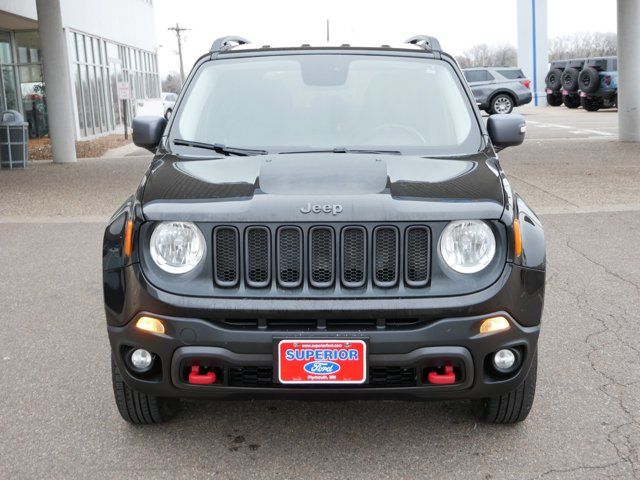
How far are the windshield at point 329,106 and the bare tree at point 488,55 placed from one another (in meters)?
95.0

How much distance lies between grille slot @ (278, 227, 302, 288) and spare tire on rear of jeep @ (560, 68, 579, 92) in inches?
1265

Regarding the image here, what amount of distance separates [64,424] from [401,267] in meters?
1.81

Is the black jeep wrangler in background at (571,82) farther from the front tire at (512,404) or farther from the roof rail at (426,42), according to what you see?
the front tire at (512,404)

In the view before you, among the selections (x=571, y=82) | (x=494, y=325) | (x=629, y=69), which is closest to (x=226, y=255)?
(x=494, y=325)

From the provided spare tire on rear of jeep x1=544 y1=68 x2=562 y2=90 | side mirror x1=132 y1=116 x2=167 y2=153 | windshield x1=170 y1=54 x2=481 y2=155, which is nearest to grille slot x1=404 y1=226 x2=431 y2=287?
windshield x1=170 y1=54 x2=481 y2=155

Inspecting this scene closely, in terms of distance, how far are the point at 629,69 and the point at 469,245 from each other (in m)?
16.3

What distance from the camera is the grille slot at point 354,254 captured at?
3010mm

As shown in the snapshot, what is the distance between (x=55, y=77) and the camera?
16.4 m

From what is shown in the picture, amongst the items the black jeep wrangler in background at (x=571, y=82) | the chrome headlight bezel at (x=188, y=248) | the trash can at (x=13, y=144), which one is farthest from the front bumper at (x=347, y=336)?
the black jeep wrangler in background at (x=571, y=82)

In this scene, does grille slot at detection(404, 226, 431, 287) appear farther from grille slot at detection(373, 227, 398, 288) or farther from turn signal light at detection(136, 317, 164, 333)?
turn signal light at detection(136, 317, 164, 333)

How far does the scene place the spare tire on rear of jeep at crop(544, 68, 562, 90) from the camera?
3475 centimetres

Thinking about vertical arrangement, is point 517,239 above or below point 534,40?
below

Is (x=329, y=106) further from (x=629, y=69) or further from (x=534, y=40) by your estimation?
(x=534, y=40)

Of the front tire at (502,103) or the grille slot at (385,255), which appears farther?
the front tire at (502,103)
